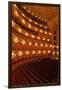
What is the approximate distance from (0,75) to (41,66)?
0.44m

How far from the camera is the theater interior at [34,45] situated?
2.13 meters

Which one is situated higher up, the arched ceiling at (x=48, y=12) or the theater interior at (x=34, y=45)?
the arched ceiling at (x=48, y=12)

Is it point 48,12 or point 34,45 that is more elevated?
point 48,12

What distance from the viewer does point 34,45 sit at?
2178mm

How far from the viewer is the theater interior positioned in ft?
6.98

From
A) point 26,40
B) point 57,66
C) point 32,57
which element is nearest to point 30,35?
point 26,40

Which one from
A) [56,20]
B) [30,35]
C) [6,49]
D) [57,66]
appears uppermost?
[56,20]

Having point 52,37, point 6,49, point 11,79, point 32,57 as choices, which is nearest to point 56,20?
point 52,37

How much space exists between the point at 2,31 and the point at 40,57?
49 centimetres

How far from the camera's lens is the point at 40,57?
2.19 m

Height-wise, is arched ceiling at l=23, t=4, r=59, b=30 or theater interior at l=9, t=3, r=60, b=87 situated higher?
arched ceiling at l=23, t=4, r=59, b=30

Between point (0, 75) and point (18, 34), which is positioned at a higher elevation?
point (18, 34)

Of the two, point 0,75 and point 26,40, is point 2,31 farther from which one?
point 0,75

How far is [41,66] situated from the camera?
2.19m
